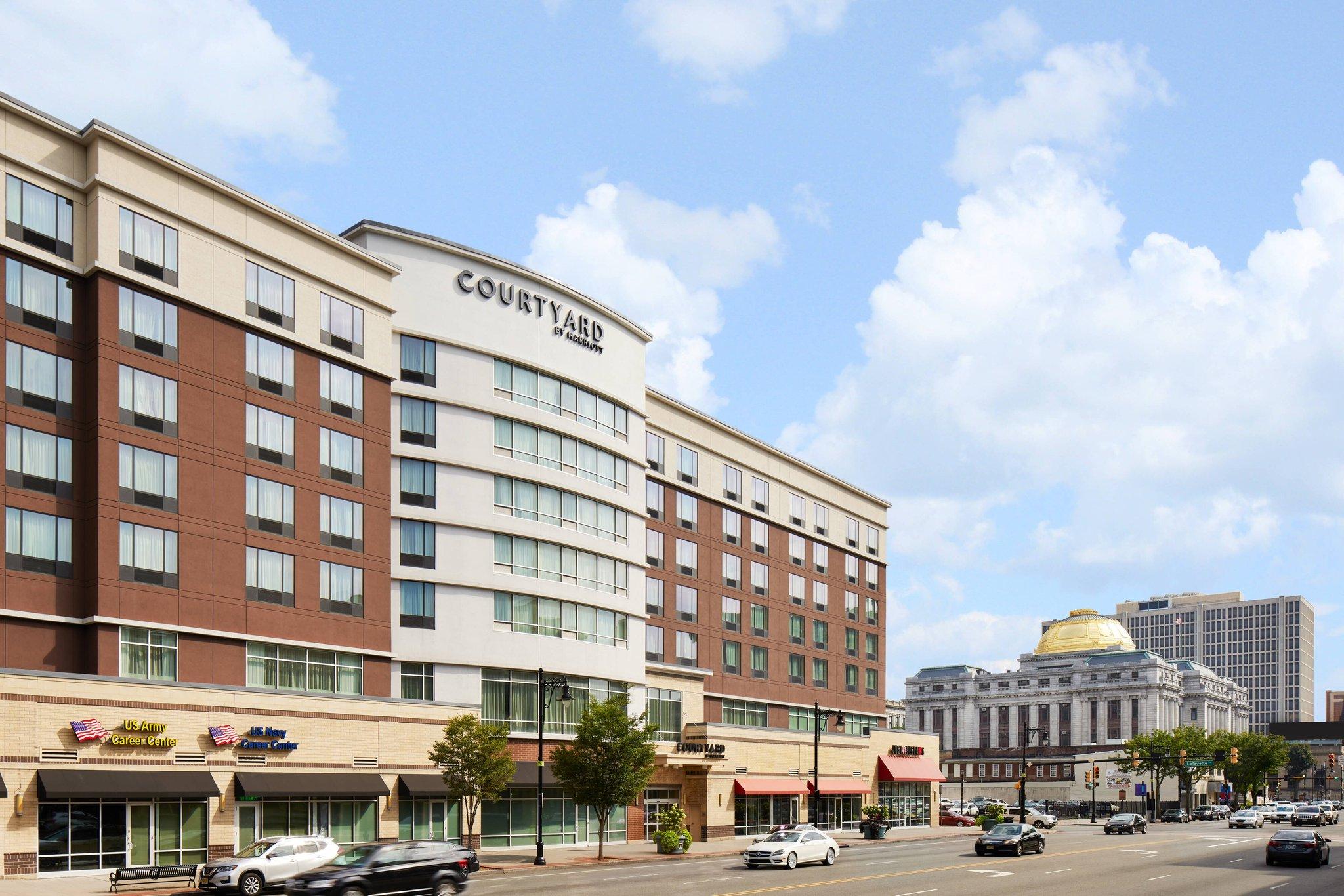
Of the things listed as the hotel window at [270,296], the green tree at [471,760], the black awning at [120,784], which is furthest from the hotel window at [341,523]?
the black awning at [120,784]

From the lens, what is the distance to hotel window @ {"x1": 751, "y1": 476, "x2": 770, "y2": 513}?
86750 mm

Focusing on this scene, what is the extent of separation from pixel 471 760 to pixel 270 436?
15232 mm

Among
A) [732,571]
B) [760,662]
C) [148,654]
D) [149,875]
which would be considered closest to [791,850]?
[149,875]

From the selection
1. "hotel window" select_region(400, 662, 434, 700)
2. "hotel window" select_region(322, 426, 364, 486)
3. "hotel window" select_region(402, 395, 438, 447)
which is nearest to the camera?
"hotel window" select_region(322, 426, 364, 486)

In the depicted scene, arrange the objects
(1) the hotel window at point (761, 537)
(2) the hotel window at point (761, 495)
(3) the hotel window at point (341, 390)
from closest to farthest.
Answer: (3) the hotel window at point (341, 390) < (1) the hotel window at point (761, 537) < (2) the hotel window at point (761, 495)

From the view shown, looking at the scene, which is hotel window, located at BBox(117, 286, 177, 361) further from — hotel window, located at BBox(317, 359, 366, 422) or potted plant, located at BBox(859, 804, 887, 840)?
potted plant, located at BBox(859, 804, 887, 840)

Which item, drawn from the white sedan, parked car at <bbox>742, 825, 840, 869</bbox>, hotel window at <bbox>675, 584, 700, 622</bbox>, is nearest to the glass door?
the white sedan

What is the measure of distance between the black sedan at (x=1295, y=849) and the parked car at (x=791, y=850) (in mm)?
17142

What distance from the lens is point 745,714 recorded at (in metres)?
83.2

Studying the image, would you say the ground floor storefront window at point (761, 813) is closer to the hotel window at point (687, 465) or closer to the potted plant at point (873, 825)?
the potted plant at point (873, 825)

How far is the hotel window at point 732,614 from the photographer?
→ 82.0m

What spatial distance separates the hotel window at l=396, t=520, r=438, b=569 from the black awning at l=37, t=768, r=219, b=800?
15.0 meters

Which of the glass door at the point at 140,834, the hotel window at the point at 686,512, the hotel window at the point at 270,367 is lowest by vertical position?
the glass door at the point at 140,834

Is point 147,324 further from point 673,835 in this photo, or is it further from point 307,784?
point 673,835
